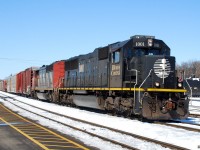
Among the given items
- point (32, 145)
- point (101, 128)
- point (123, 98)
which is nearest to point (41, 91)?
point (123, 98)

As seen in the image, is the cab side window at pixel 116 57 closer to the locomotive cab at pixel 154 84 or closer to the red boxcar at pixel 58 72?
the locomotive cab at pixel 154 84

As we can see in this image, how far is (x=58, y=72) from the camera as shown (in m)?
33.2

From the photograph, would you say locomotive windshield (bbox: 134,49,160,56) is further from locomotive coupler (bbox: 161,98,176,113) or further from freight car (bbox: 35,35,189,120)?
locomotive coupler (bbox: 161,98,176,113)

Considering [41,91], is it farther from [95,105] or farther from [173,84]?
[173,84]

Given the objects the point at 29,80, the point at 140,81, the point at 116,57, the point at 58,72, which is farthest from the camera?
the point at 29,80

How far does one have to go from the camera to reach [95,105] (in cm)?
2208

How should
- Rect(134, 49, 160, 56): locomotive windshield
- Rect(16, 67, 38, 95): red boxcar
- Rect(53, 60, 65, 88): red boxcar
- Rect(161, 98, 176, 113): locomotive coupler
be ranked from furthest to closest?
Rect(16, 67, 38, 95): red boxcar
Rect(53, 60, 65, 88): red boxcar
Rect(134, 49, 160, 56): locomotive windshield
Rect(161, 98, 176, 113): locomotive coupler

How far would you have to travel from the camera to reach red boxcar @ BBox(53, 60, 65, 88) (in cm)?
3257

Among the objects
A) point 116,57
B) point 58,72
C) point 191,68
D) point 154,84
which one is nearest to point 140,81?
point 154,84

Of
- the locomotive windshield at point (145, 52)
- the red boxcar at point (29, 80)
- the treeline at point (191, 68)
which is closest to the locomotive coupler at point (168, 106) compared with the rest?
the locomotive windshield at point (145, 52)

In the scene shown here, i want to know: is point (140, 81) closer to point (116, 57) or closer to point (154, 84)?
point (154, 84)

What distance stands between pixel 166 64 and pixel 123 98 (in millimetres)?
2860

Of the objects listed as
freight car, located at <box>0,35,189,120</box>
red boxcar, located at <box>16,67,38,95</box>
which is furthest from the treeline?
freight car, located at <box>0,35,189,120</box>

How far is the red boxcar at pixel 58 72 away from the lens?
107ft
